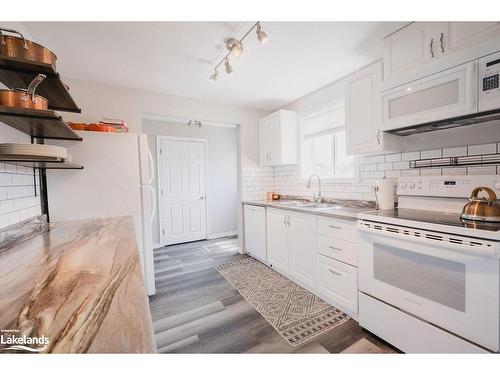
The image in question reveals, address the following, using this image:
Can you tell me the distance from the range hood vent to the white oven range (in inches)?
16.2

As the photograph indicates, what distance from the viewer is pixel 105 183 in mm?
2100

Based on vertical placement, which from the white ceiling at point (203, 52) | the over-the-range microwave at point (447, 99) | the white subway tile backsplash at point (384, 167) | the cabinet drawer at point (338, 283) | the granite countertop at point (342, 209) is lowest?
the cabinet drawer at point (338, 283)

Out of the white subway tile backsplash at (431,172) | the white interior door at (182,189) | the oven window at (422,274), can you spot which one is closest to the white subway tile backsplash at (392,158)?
the white subway tile backsplash at (431,172)

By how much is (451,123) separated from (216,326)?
243 cm

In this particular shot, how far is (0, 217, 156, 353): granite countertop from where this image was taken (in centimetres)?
46

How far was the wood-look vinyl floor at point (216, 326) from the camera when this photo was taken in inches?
61.9

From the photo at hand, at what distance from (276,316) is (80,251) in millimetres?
1584

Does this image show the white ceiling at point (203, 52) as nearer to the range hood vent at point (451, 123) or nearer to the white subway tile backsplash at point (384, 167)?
the range hood vent at point (451, 123)

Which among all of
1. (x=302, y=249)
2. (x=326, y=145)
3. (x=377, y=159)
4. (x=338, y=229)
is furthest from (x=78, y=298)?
(x=326, y=145)

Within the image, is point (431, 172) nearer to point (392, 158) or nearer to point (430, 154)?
point (430, 154)

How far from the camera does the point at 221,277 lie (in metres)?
2.75

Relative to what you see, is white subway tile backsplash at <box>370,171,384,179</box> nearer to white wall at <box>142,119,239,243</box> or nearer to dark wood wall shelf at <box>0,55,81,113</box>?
dark wood wall shelf at <box>0,55,81,113</box>
